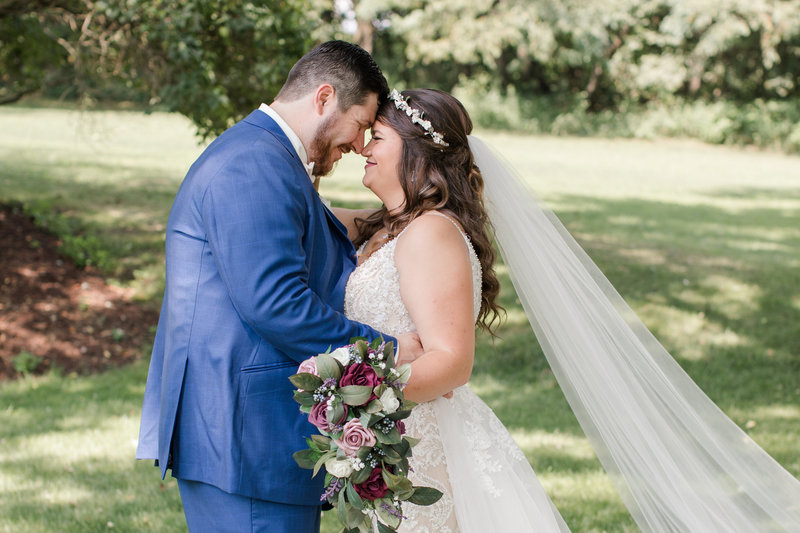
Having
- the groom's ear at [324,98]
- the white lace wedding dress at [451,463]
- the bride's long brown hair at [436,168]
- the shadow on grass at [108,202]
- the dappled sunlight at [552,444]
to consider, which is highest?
the groom's ear at [324,98]

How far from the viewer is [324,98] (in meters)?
2.68

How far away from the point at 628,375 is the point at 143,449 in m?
1.90

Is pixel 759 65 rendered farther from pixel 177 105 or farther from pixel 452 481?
pixel 452 481

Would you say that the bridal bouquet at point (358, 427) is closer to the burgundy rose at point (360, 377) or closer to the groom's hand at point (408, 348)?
the burgundy rose at point (360, 377)

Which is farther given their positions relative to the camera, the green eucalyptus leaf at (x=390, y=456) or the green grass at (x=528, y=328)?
the green grass at (x=528, y=328)

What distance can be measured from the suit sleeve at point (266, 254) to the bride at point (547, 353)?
57 centimetres

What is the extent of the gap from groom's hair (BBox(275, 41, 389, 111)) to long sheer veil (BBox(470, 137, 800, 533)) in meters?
0.78

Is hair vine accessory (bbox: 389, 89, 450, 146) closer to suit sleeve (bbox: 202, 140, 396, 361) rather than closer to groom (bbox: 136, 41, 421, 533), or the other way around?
groom (bbox: 136, 41, 421, 533)

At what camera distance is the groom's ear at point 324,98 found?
2.67 metres

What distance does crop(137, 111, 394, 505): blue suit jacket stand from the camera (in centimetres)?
227

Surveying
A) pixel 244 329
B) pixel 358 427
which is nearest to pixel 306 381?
pixel 358 427

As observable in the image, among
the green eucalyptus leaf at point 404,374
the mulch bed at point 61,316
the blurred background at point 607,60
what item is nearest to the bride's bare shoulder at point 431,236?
the green eucalyptus leaf at point 404,374

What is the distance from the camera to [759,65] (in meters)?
34.3

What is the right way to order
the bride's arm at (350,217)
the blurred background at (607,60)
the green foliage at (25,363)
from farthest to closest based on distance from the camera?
the blurred background at (607,60) → the green foliage at (25,363) → the bride's arm at (350,217)
